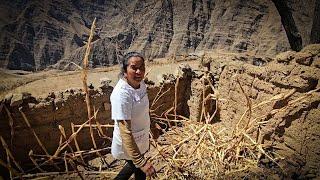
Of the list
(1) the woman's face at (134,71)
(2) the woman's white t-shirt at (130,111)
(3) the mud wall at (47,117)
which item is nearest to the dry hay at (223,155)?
(2) the woman's white t-shirt at (130,111)

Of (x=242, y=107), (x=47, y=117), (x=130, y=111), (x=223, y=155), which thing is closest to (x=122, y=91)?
(x=130, y=111)

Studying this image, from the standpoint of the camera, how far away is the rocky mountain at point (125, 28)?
21.8m

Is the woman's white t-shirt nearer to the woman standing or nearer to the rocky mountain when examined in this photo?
the woman standing

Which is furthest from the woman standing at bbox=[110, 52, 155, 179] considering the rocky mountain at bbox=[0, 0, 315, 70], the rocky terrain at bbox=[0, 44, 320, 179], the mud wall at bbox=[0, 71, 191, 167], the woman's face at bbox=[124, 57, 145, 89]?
the rocky mountain at bbox=[0, 0, 315, 70]

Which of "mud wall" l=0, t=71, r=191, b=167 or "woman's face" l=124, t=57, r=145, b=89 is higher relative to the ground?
"woman's face" l=124, t=57, r=145, b=89

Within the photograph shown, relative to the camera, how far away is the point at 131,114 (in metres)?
2.62

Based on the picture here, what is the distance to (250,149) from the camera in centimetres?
378

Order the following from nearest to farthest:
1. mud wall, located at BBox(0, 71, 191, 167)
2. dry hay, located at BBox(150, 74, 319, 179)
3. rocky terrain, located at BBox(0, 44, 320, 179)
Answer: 1. rocky terrain, located at BBox(0, 44, 320, 179)
2. dry hay, located at BBox(150, 74, 319, 179)
3. mud wall, located at BBox(0, 71, 191, 167)

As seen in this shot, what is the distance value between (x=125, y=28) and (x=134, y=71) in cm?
2382

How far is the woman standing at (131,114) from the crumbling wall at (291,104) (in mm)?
1313

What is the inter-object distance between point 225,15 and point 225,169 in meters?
20.7

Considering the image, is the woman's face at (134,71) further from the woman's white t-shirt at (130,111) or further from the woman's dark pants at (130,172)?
the woman's dark pants at (130,172)

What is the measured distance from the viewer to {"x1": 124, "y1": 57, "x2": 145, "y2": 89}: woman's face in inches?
103

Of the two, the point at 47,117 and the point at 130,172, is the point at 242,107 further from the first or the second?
the point at 47,117
